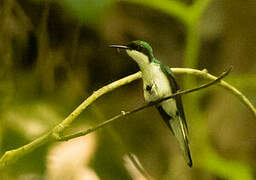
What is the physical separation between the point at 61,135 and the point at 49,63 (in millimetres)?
309

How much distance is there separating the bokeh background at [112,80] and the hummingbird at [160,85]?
0.36ft

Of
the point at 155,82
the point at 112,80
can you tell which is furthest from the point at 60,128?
the point at 112,80

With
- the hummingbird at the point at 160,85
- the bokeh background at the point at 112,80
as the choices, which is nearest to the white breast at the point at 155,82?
the hummingbird at the point at 160,85

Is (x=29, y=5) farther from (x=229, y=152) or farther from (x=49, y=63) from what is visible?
(x=229, y=152)

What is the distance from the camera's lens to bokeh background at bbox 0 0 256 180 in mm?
738

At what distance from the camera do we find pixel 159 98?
59 centimetres

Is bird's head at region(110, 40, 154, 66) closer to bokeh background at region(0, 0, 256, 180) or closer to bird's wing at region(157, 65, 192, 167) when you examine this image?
bird's wing at region(157, 65, 192, 167)

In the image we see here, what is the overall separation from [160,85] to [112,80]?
0.28 metres

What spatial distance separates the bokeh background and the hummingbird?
11cm

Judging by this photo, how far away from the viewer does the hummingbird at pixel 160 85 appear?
1.89ft

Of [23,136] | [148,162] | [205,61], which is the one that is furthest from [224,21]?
[23,136]

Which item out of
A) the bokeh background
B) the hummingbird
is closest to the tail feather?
the hummingbird

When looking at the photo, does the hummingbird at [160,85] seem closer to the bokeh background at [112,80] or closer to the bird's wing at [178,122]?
the bird's wing at [178,122]

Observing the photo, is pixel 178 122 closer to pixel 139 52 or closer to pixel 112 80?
pixel 139 52
